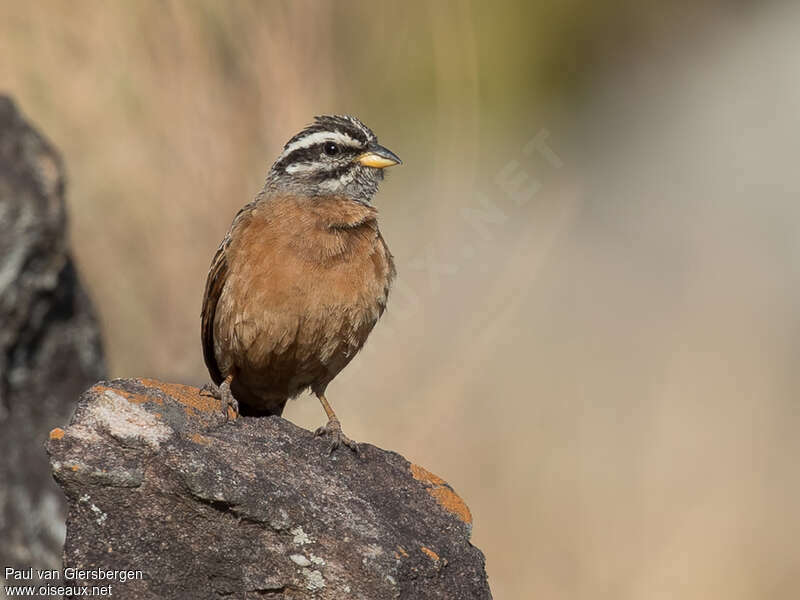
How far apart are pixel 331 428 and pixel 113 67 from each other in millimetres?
7109

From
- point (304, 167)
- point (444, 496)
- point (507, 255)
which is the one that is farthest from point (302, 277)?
point (507, 255)

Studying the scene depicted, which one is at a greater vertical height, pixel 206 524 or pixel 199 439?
pixel 199 439

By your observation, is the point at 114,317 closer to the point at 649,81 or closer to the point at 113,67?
the point at 113,67

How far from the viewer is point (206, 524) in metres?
5.38

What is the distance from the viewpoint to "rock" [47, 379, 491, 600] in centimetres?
529

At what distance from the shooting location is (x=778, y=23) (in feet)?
49.8

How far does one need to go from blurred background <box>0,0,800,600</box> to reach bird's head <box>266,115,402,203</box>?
423 centimetres

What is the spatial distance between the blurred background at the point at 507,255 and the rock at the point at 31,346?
2.02 metres

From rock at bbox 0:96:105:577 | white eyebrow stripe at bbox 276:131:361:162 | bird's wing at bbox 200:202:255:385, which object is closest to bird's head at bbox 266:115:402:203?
white eyebrow stripe at bbox 276:131:361:162

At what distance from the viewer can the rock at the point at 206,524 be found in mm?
5285

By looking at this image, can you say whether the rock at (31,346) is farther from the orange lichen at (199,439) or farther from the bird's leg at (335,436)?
the orange lichen at (199,439)

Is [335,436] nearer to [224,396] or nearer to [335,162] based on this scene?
[224,396]

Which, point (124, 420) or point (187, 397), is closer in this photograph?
point (124, 420)

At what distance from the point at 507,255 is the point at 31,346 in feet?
17.8
